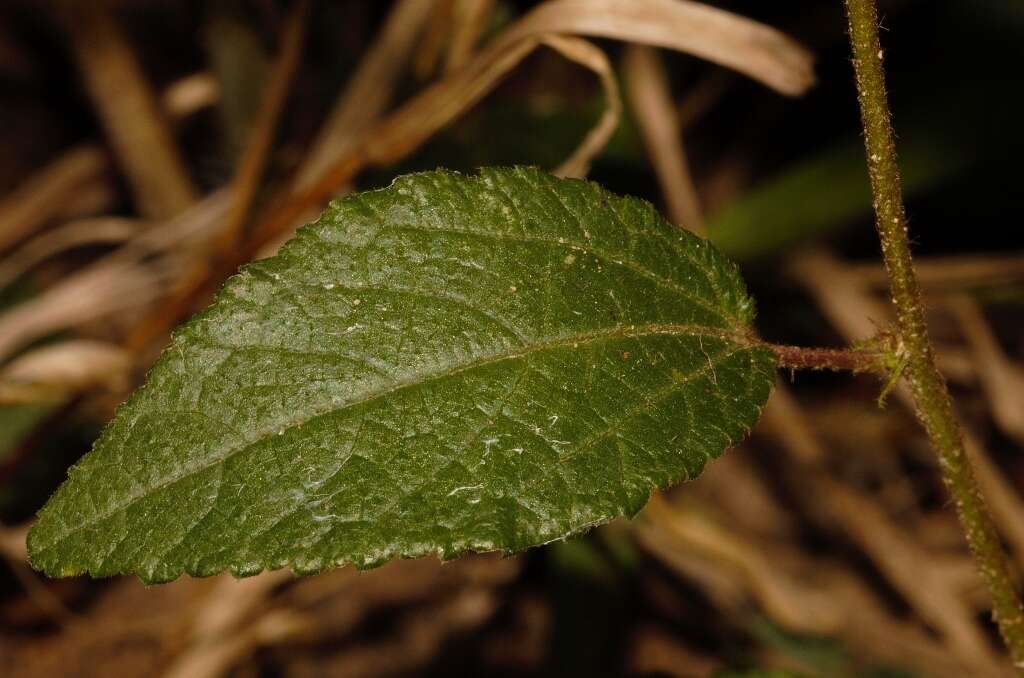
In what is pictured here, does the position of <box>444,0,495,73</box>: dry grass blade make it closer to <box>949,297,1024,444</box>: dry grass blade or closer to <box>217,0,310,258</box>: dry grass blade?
<box>217,0,310,258</box>: dry grass blade

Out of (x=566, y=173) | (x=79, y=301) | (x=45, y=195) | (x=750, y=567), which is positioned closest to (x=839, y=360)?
(x=566, y=173)

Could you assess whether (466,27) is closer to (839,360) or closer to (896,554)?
(839,360)

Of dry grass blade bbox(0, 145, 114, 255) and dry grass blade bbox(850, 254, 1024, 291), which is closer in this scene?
dry grass blade bbox(850, 254, 1024, 291)

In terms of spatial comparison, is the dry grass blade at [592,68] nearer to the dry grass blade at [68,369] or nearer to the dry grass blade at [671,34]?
the dry grass blade at [671,34]

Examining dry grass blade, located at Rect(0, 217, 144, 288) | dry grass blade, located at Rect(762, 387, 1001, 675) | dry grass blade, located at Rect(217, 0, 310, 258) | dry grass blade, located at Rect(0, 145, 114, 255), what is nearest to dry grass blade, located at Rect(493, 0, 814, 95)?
dry grass blade, located at Rect(217, 0, 310, 258)

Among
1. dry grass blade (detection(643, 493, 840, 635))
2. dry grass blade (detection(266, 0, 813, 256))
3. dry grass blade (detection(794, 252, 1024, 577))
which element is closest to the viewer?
dry grass blade (detection(266, 0, 813, 256))

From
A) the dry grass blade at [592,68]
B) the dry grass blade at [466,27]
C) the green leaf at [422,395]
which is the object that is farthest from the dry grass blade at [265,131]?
the green leaf at [422,395]

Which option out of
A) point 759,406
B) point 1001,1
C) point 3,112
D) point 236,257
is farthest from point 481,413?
point 3,112
